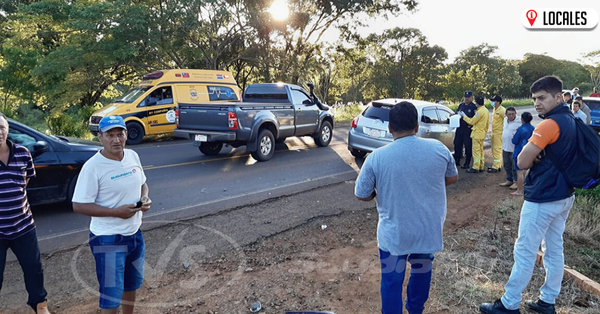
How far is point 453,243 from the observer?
15.9 feet

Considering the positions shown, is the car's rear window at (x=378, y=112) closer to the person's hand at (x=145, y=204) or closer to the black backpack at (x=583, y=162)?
the black backpack at (x=583, y=162)

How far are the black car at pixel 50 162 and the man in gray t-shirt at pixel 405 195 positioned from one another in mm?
4884

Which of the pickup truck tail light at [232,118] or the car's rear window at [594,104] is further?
the car's rear window at [594,104]

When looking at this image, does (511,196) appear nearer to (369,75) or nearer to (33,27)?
(33,27)

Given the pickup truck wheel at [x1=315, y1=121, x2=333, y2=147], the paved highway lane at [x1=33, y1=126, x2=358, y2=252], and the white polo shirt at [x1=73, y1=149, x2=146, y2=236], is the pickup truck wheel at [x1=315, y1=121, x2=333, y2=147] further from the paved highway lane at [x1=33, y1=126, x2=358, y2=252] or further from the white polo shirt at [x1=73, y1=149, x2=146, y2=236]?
the white polo shirt at [x1=73, y1=149, x2=146, y2=236]

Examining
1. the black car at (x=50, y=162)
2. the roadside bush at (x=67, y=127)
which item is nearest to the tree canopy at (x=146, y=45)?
the roadside bush at (x=67, y=127)

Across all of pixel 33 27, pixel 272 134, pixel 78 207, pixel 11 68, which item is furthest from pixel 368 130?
pixel 11 68

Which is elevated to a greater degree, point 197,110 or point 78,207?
point 197,110

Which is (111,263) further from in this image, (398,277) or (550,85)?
(550,85)

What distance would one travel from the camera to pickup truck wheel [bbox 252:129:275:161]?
387 inches

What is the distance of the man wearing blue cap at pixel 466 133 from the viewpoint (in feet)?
29.6

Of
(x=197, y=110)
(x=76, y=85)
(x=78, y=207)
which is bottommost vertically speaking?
(x=78, y=207)

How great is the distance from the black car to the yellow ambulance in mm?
6976

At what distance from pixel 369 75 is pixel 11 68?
30.5m
